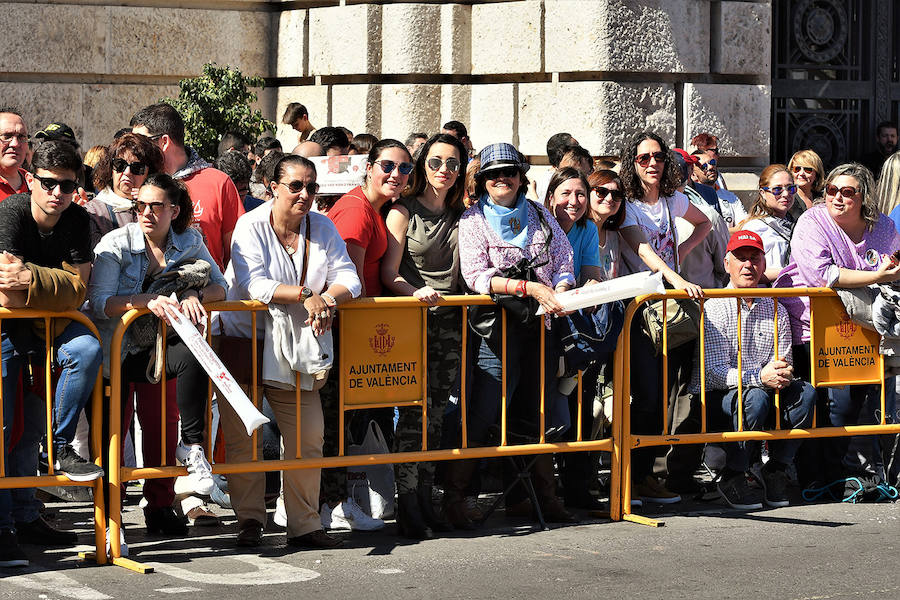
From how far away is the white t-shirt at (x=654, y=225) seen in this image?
884cm

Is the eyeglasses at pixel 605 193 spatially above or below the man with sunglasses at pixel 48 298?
above

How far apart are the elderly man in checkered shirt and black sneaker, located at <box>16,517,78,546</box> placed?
348 cm

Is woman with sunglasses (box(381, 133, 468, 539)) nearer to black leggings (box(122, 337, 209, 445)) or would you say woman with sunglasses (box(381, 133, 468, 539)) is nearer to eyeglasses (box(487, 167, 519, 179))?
eyeglasses (box(487, 167, 519, 179))

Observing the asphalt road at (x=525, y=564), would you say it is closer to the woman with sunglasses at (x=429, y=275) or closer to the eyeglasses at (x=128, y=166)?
the woman with sunglasses at (x=429, y=275)

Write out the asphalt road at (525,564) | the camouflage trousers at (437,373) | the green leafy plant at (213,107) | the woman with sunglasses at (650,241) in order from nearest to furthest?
the asphalt road at (525,564)
the camouflage trousers at (437,373)
the woman with sunglasses at (650,241)
the green leafy plant at (213,107)

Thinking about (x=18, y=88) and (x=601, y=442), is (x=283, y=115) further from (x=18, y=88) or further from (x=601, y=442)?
(x=601, y=442)

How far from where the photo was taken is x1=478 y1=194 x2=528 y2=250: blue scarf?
7.78m

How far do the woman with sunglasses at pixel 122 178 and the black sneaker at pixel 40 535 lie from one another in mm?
1453

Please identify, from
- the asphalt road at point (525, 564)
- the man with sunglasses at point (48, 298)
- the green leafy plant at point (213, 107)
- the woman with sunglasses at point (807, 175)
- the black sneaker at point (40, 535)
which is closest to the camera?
the asphalt road at point (525, 564)

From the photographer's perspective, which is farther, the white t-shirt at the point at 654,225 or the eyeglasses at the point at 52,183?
the white t-shirt at the point at 654,225

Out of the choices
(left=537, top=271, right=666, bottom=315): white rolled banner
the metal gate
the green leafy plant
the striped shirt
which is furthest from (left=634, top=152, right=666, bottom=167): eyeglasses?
the metal gate

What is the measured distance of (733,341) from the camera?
8.37 meters

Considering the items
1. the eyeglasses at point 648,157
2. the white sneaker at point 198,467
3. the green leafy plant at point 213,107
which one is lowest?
the white sneaker at point 198,467

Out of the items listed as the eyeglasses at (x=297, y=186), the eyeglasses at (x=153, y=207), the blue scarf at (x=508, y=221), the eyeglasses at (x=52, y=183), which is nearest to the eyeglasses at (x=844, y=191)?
the blue scarf at (x=508, y=221)
